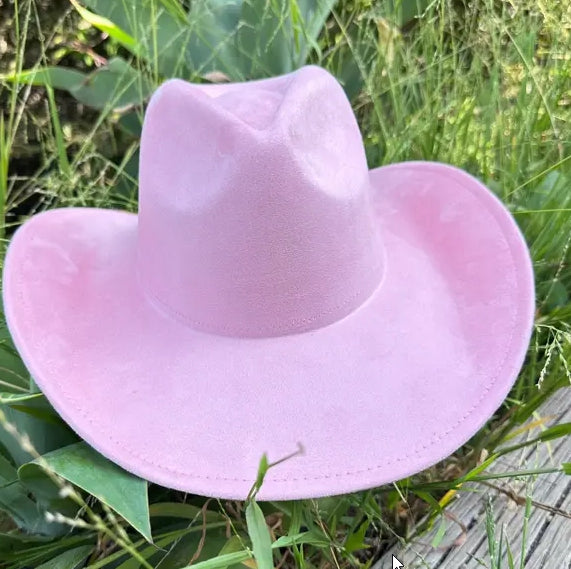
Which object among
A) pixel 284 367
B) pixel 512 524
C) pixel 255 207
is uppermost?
pixel 255 207

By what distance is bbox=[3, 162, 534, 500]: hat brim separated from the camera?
62 centimetres

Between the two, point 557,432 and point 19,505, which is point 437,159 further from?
point 19,505

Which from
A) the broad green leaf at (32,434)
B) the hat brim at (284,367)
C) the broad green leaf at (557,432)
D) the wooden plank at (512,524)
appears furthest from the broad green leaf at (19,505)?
the broad green leaf at (557,432)

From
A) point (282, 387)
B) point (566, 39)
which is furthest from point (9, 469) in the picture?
A: point (566, 39)

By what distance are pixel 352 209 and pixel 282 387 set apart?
0.24 metres

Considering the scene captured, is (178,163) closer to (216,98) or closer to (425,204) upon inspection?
(216,98)

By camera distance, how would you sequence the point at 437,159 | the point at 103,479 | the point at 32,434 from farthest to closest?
the point at 437,159 → the point at 32,434 → the point at 103,479

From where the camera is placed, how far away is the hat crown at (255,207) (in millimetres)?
673

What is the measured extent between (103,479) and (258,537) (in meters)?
0.20

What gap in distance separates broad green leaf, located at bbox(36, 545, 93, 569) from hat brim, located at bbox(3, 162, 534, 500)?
186mm

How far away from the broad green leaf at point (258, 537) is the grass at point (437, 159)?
2.8 inches

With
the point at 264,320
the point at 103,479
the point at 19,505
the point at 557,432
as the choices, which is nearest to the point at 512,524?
the point at 557,432

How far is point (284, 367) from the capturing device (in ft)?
2.28

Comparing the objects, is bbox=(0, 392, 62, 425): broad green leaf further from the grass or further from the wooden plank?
the wooden plank
